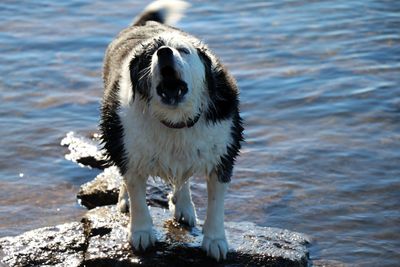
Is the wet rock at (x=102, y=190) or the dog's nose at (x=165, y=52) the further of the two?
the wet rock at (x=102, y=190)

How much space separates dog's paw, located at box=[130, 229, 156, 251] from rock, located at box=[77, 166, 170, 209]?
1.29 metres

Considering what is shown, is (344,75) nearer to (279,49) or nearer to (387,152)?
(279,49)

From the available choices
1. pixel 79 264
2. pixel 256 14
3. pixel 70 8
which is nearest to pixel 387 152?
pixel 79 264

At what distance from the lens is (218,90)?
16.9ft

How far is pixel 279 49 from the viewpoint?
10.8 m

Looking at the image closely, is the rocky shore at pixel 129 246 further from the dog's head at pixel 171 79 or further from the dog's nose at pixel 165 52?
the dog's nose at pixel 165 52

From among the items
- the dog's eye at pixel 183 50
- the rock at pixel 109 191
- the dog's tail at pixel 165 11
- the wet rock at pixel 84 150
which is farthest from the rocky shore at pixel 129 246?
the wet rock at pixel 84 150

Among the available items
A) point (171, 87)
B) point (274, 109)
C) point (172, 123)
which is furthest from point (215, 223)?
point (274, 109)

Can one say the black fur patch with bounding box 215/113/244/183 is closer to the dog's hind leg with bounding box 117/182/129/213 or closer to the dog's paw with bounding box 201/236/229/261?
the dog's paw with bounding box 201/236/229/261

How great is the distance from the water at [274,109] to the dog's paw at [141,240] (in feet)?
4.72

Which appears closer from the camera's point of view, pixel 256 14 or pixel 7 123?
pixel 7 123

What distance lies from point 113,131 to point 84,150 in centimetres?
283

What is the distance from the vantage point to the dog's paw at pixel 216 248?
5332 mm

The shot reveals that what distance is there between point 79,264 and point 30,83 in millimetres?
4868
